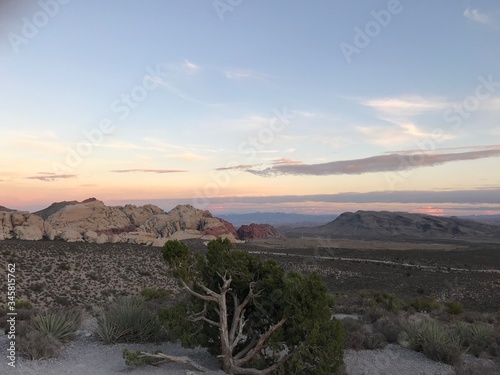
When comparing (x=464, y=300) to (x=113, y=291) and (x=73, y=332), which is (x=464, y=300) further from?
(x=73, y=332)

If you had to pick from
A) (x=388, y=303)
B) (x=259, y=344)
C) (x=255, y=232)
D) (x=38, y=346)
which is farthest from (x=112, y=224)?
(x=259, y=344)

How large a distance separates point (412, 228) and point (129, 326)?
180691 mm

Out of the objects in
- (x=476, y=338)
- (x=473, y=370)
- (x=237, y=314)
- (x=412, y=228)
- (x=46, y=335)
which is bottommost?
(x=412, y=228)

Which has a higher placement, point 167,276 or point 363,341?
point 363,341

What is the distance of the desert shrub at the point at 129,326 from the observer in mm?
10055

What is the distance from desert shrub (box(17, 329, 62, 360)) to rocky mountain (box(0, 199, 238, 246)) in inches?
1832

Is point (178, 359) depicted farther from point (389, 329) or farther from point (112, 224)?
point (112, 224)

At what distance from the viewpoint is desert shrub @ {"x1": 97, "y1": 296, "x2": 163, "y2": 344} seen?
396 inches

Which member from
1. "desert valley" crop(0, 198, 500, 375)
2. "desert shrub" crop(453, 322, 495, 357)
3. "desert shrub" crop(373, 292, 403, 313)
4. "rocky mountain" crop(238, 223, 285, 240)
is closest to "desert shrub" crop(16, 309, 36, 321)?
"desert valley" crop(0, 198, 500, 375)

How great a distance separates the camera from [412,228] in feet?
575

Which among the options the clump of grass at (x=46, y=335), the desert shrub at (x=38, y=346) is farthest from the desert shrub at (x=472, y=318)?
the desert shrub at (x=38, y=346)

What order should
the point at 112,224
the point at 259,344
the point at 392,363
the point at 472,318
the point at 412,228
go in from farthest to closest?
the point at 412,228 < the point at 112,224 < the point at 472,318 < the point at 392,363 < the point at 259,344

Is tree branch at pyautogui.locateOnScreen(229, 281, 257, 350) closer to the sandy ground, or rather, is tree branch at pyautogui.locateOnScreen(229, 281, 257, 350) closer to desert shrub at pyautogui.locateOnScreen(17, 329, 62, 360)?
the sandy ground

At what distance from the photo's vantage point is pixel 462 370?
27.0 feet
